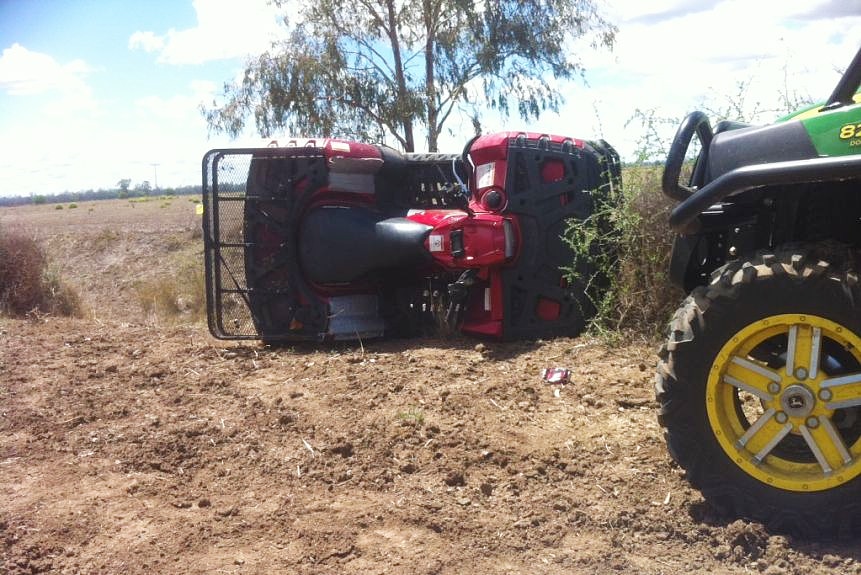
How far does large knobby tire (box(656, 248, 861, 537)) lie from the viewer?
3.11 metres

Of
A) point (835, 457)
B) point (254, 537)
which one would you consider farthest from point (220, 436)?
point (835, 457)

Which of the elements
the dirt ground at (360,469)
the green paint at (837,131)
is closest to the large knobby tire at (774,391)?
the dirt ground at (360,469)

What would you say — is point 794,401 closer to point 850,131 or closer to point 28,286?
point 850,131

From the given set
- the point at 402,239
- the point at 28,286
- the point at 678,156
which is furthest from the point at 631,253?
the point at 28,286

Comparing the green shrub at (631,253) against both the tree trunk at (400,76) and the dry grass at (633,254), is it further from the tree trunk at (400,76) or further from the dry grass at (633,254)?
the tree trunk at (400,76)

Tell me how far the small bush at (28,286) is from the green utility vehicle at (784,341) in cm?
814

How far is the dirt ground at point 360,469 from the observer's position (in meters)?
3.43

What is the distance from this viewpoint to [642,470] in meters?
3.99

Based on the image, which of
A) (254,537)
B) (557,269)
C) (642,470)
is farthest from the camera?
(557,269)

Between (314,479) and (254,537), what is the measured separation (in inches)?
23.5

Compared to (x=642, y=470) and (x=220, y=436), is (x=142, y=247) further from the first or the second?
(x=642, y=470)

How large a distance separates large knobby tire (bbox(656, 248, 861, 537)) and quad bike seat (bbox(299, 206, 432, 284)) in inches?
141

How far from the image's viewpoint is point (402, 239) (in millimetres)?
6758

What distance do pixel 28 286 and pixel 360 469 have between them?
23.2 feet
